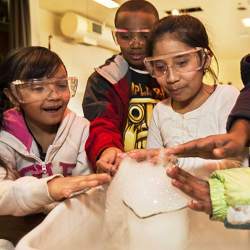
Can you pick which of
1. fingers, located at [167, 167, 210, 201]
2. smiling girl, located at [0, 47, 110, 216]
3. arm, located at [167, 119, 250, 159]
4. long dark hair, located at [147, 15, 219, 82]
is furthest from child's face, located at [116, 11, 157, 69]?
fingers, located at [167, 167, 210, 201]

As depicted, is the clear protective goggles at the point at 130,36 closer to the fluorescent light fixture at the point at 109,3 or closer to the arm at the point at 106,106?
the arm at the point at 106,106

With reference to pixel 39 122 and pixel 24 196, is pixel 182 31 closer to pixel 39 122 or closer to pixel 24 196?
pixel 39 122

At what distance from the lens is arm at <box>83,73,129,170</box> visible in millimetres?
1158

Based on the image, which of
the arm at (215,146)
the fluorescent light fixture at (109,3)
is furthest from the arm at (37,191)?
the fluorescent light fixture at (109,3)

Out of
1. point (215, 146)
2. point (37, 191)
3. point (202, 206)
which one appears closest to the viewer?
point (202, 206)

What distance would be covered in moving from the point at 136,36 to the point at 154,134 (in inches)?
12.9

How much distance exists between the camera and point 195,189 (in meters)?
0.57

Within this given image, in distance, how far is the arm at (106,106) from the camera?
116 cm

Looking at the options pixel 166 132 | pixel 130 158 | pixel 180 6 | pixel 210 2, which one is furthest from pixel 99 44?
pixel 130 158

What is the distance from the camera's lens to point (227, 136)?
0.74 meters

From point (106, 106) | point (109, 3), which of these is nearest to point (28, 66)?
point (106, 106)

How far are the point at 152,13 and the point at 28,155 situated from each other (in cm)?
63

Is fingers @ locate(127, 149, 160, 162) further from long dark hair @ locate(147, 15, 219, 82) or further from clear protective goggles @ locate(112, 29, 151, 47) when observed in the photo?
clear protective goggles @ locate(112, 29, 151, 47)

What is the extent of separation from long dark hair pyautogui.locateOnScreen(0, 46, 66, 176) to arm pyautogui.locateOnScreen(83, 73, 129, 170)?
169 mm
